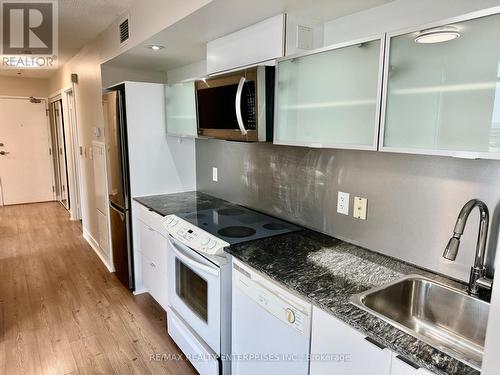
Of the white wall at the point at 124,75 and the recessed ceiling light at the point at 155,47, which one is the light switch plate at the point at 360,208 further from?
the white wall at the point at 124,75

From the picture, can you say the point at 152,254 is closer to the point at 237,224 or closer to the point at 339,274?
the point at 237,224

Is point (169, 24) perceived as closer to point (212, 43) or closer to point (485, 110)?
point (212, 43)

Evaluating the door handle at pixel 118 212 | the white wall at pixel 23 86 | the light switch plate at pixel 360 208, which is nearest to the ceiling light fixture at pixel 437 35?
the light switch plate at pixel 360 208

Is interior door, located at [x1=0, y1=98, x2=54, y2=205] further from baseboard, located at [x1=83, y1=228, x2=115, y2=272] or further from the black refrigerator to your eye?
the black refrigerator

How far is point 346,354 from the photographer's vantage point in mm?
1191

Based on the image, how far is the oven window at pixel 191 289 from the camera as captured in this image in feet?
6.54

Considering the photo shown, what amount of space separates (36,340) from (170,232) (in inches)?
52.0

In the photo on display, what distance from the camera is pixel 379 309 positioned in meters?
1.38

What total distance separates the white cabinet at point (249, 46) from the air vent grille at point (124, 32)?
2.49 ft

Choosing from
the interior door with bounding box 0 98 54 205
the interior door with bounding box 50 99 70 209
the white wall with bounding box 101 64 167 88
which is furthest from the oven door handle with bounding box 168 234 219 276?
the interior door with bounding box 0 98 54 205

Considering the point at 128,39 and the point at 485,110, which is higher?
the point at 128,39

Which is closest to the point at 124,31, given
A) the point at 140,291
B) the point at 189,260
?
the point at 189,260

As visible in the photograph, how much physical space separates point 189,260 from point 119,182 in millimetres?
1411

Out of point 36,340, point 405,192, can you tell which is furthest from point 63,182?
point 405,192
